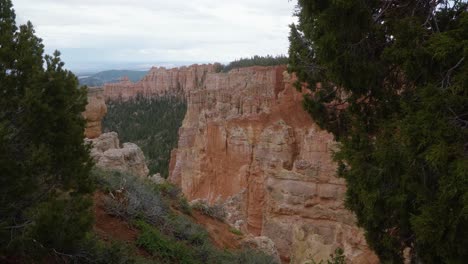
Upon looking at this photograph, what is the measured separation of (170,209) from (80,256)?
11.6 feet

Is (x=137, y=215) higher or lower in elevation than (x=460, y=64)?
lower

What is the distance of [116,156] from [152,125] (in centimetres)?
4579

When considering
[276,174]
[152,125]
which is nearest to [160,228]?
[276,174]

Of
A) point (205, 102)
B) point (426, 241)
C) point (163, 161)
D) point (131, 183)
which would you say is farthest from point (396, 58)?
point (163, 161)

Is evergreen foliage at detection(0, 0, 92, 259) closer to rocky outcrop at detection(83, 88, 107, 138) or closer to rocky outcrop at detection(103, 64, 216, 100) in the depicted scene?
rocky outcrop at detection(83, 88, 107, 138)

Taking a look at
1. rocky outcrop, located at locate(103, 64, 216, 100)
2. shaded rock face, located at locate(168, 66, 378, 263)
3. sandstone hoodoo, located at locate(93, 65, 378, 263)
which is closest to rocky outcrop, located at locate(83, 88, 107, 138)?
sandstone hoodoo, located at locate(93, 65, 378, 263)

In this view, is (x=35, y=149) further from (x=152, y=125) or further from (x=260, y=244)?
(x=152, y=125)

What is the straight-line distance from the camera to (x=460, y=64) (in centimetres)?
416

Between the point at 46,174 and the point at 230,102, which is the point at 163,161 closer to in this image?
the point at 230,102

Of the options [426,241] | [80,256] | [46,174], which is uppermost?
[46,174]

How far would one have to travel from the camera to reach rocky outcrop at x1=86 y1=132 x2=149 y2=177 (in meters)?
10.1

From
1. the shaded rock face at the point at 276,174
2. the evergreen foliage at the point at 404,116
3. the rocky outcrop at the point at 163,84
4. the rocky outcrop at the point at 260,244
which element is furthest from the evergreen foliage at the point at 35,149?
the rocky outcrop at the point at 163,84

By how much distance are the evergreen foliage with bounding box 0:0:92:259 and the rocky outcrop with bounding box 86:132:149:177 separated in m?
5.03

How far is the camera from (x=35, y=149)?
4.00 metres
